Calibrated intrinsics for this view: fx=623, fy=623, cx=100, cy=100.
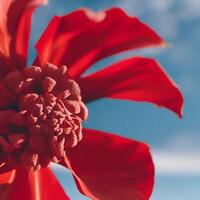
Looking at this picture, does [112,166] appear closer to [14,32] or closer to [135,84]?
[135,84]

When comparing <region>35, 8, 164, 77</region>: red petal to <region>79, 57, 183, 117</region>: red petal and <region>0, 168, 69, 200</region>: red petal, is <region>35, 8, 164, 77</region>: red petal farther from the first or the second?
<region>0, 168, 69, 200</region>: red petal

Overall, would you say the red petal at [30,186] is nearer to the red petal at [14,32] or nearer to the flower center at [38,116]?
the flower center at [38,116]

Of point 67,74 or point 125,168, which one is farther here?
point 125,168

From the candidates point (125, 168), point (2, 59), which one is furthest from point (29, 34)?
point (125, 168)

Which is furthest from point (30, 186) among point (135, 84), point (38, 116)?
point (135, 84)


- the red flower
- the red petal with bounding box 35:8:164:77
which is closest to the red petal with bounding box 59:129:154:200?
the red flower

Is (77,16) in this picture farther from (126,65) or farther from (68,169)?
(68,169)

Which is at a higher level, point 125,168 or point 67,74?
point 67,74

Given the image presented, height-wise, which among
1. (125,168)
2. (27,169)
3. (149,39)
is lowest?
(125,168)
